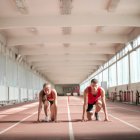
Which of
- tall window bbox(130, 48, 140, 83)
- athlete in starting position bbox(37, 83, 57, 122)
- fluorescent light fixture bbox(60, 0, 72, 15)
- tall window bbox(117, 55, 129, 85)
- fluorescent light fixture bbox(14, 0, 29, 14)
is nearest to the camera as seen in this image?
athlete in starting position bbox(37, 83, 57, 122)

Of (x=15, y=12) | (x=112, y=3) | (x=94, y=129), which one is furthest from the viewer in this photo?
(x=15, y=12)

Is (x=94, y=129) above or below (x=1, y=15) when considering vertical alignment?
below

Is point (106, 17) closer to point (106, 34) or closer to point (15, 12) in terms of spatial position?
point (15, 12)

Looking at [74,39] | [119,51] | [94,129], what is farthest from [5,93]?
[94,129]

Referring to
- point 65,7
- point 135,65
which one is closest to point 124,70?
point 135,65

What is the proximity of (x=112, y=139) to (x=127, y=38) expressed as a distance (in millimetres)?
31169

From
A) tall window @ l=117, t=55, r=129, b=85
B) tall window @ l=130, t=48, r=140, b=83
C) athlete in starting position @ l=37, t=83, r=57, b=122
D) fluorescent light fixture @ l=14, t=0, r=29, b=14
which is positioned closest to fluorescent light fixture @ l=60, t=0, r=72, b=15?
fluorescent light fixture @ l=14, t=0, r=29, b=14

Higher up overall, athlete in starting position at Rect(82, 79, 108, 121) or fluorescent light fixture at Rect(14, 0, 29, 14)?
fluorescent light fixture at Rect(14, 0, 29, 14)

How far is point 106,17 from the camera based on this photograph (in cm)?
2828

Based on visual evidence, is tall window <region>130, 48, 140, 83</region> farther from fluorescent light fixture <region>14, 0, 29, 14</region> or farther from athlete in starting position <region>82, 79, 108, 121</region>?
athlete in starting position <region>82, 79, 108, 121</region>

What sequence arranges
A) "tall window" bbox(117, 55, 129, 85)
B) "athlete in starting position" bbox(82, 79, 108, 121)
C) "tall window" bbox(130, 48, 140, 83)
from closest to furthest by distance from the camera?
"athlete in starting position" bbox(82, 79, 108, 121)
"tall window" bbox(130, 48, 140, 83)
"tall window" bbox(117, 55, 129, 85)

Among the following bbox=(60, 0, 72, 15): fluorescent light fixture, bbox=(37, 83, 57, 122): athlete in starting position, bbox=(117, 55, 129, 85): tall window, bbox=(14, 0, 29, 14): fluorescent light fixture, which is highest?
bbox=(60, 0, 72, 15): fluorescent light fixture

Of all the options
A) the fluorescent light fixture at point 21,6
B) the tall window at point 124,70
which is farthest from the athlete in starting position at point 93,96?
the tall window at point 124,70

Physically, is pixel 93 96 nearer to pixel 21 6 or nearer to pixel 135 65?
pixel 21 6
